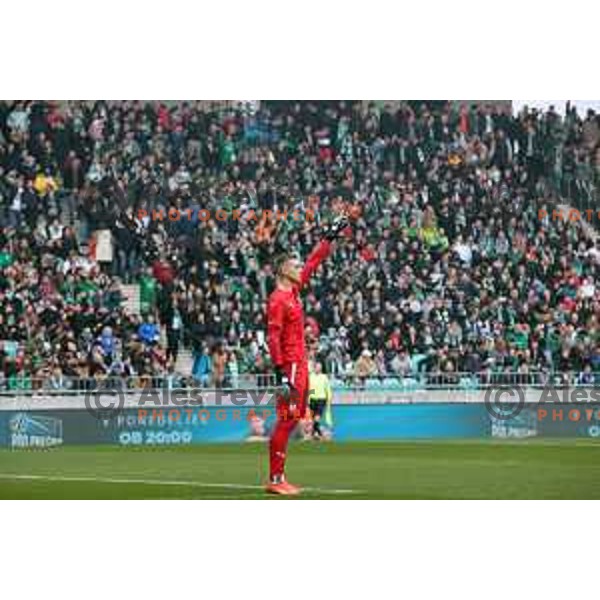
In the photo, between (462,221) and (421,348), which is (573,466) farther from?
(462,221)

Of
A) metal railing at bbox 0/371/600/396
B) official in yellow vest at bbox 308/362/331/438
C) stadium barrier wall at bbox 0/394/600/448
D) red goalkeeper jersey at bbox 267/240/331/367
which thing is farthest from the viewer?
metal railing at bbox 0/371/600/396

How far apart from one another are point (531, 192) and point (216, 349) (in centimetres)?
1140

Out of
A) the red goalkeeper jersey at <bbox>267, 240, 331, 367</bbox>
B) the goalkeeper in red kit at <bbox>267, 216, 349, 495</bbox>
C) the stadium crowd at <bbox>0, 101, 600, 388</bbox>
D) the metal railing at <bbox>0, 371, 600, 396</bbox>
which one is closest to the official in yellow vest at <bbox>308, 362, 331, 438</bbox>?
the metal railing at <bbox>0, 371, 600, 396</bbox>

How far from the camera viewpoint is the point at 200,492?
1677 centimetres

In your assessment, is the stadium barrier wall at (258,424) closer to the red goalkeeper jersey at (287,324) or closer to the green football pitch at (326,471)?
the green football pitch at (326,471)

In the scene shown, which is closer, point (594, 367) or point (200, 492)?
point (200, 492)

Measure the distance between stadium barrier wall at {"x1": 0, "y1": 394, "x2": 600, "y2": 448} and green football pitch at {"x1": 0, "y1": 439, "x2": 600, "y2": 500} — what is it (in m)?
2.76

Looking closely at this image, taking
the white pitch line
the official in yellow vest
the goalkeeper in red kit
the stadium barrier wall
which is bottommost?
the stadium barrier wall

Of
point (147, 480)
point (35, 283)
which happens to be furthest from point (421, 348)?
point (147, 480)

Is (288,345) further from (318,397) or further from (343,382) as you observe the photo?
(343,382)

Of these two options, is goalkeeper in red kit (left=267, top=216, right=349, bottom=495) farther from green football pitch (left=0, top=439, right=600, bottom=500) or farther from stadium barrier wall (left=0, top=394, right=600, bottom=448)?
stadium barrier wall (left=0, top=394, right=600, bottom=448)

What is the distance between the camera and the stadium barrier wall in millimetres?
31906

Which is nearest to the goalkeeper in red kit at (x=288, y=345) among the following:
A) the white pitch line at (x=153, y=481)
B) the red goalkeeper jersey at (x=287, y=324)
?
the red goalkeeper jersey at (x=287, y=324)

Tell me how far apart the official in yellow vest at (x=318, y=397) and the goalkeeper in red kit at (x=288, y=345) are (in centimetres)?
1532
